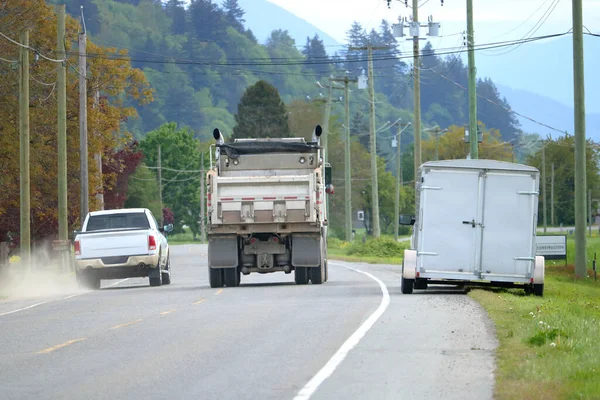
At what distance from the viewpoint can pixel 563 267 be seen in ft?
138

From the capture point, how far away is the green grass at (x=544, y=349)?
418 inches

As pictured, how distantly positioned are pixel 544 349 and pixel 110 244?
19525 mm

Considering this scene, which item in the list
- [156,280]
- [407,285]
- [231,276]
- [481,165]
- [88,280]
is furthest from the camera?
[156,280]

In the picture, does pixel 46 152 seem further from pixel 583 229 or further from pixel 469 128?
pixel 583 229

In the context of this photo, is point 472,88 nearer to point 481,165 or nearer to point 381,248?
point 381,248

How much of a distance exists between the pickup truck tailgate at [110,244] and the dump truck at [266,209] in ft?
10.7

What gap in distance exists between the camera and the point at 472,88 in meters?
44.6

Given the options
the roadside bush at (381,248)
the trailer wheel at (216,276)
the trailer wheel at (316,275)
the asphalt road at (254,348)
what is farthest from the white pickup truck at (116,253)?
the roadside bush at (381,248)

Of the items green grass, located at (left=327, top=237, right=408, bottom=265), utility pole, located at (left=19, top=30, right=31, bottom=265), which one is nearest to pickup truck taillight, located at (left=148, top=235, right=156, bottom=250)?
utility pole, located at (left=19, top=30, right=31, bottom=265)

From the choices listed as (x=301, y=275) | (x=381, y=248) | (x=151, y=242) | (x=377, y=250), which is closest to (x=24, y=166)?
(x=151, y=242)

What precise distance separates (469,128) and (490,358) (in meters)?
32.4

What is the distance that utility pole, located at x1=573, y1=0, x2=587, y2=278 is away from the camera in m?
35.3

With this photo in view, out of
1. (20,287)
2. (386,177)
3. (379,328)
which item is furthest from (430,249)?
(386,177)

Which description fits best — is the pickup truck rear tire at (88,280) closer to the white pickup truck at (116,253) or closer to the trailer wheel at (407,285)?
the white pickup truck at (116,253)
